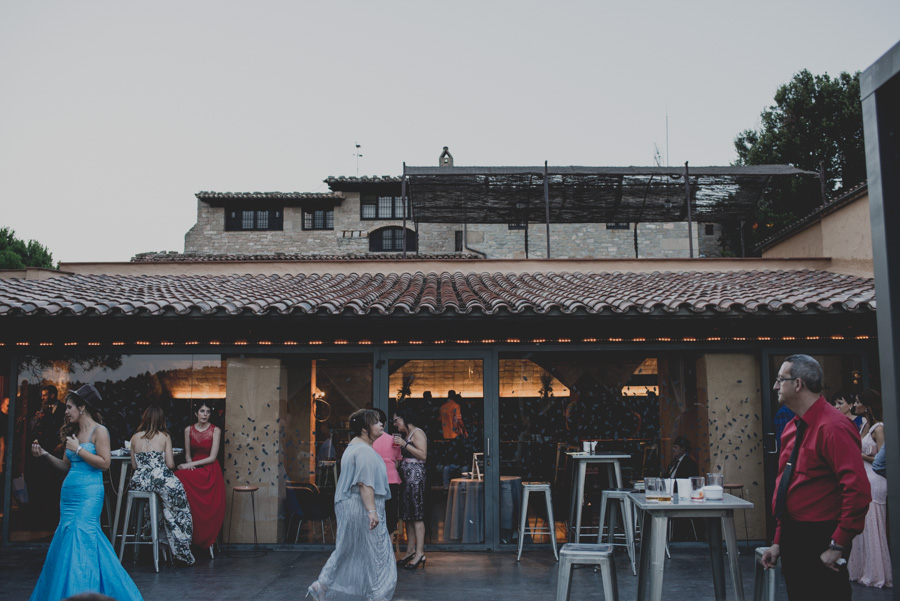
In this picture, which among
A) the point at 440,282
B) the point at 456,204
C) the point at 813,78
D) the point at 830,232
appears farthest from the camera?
the point at 813,78

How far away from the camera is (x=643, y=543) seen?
591 centimetres

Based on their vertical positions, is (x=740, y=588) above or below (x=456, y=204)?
below

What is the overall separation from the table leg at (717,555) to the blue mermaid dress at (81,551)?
4818mm

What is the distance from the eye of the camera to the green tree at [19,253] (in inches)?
1211

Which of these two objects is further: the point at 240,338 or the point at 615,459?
the point at 240,338

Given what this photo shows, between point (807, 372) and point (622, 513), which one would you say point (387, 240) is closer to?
point (622, 513)

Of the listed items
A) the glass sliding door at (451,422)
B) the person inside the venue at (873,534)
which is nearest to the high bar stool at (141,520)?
the glass sliding door at (451,422)

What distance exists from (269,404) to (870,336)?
315 inches

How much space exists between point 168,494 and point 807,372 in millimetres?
7244

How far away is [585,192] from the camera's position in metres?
15.2

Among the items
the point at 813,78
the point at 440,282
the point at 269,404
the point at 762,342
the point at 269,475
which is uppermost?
the point at 813,78

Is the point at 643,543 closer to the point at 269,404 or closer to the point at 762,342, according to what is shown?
the point at 762,342

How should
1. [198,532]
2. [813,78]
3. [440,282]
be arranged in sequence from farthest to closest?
[813,78], [440,282], [198,532]

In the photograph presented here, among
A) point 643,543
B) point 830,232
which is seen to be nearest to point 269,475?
point 643,543
